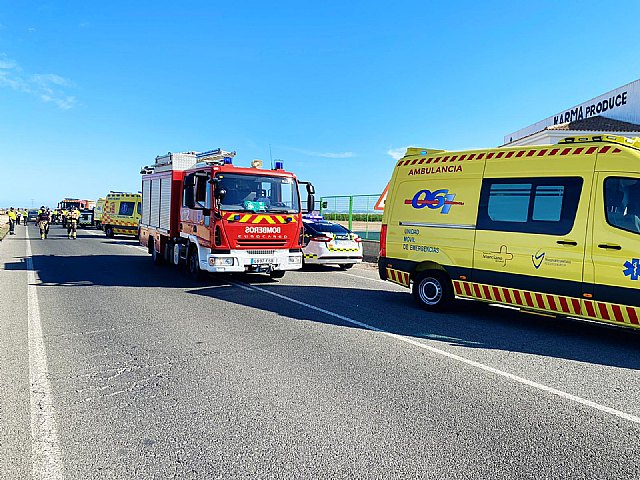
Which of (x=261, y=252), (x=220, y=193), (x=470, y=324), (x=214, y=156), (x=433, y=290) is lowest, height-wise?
(x=470, y=324)

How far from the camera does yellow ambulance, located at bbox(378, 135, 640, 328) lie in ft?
21.2

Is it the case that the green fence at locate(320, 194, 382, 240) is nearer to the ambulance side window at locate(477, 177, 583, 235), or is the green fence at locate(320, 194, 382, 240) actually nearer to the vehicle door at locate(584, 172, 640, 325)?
the ambulance side window at locate(477, 177, 583, 235)

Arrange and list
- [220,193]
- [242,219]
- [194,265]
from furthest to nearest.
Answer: [194,265] < [242,219] < [220,193]

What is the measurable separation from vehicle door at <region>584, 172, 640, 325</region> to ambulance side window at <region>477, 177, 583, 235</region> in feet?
1.13

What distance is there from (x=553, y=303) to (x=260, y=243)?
6.26m

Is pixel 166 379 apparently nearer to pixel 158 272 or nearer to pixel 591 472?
pixel 591 472

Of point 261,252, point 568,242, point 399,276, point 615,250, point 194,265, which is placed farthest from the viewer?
point 194,265

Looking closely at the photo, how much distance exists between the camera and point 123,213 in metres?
29.1

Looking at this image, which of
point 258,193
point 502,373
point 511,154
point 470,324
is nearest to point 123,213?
point 258,193

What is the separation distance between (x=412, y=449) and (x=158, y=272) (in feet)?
38.2

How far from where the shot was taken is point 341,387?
192 inches

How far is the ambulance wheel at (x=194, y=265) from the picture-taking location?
1194cm

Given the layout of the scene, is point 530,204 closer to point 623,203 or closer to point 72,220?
point 623,203

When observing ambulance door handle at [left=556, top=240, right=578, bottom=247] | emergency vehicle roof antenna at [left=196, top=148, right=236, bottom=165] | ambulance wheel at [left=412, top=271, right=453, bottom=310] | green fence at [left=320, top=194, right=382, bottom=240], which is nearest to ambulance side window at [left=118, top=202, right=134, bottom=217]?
green fence at [left=320, top=194, right=382, bottom=240]
